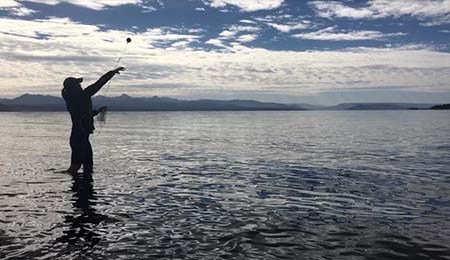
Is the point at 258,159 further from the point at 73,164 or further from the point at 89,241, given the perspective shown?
the point at 89,241

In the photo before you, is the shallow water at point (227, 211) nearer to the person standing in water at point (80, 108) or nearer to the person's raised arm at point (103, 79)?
the person standing in water at point (80, 108)

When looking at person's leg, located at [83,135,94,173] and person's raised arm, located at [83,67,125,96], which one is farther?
person's leg, located at [83,135,94,173]

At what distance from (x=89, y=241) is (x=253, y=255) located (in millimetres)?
4420

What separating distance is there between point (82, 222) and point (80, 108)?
9.89 meters

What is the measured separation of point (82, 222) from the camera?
14.1 m

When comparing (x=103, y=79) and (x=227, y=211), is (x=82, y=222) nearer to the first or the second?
(x=227, y=211)

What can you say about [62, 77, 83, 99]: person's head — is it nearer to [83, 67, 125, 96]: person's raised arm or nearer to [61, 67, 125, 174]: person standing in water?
[61, 67, 125, 174]: person standing in water

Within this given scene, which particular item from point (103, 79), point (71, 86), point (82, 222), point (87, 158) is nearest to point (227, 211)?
point (82, 222)

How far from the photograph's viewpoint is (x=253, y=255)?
11109 millimetres

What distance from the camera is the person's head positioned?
22.4m

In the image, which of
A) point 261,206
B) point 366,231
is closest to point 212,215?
point 261,206

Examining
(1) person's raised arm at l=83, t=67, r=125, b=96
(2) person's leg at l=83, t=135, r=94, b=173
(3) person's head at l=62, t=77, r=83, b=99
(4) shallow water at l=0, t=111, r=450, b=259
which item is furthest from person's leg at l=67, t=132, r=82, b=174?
(1) person's raised arm at l=83, t=67, r=125, b=96

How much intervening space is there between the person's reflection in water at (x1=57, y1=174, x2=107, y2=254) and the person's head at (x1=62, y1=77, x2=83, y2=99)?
490 cm

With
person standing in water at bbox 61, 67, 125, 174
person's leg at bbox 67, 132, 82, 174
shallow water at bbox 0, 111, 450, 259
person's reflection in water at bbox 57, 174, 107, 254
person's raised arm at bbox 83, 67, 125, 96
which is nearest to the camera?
shallow water at bbox 0, 111, 450, 259
